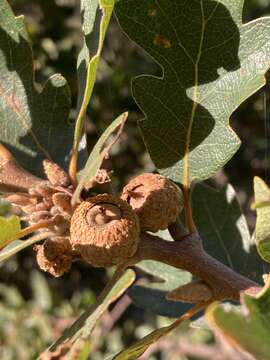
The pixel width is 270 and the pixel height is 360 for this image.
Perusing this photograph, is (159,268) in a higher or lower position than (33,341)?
higher

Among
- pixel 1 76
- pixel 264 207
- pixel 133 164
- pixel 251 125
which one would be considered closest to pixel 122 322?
pixel 133 164

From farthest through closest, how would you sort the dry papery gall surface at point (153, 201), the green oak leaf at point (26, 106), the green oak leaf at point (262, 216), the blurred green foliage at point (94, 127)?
the blurred green foliage at point (94, 127), the green oak leaf at point (26, 106), the dry papery gall surface at point (153, 201), the green oak leaf at point (262, 216)

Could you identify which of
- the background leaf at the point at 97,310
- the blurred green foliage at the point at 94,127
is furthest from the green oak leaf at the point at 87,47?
the blurred green foliage at the point at 94,127

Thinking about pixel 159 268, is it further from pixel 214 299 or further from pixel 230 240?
pixel 214 299

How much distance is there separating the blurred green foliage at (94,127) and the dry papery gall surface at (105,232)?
133 cm

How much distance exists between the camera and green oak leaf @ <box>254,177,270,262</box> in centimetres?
95

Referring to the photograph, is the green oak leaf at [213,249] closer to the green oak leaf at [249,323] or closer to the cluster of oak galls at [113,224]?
the cluster of oak galls at [113,224]

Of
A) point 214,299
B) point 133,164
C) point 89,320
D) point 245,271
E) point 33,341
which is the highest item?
point 89,320

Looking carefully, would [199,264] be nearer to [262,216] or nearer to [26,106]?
[262,216]

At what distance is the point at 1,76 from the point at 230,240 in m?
0.69

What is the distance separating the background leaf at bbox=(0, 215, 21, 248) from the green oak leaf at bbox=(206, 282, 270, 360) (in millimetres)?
405

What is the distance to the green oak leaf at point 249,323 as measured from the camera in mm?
806

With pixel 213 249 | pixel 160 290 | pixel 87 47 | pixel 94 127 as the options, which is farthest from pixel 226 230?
pixel 94 127

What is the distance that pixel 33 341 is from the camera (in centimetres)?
256
